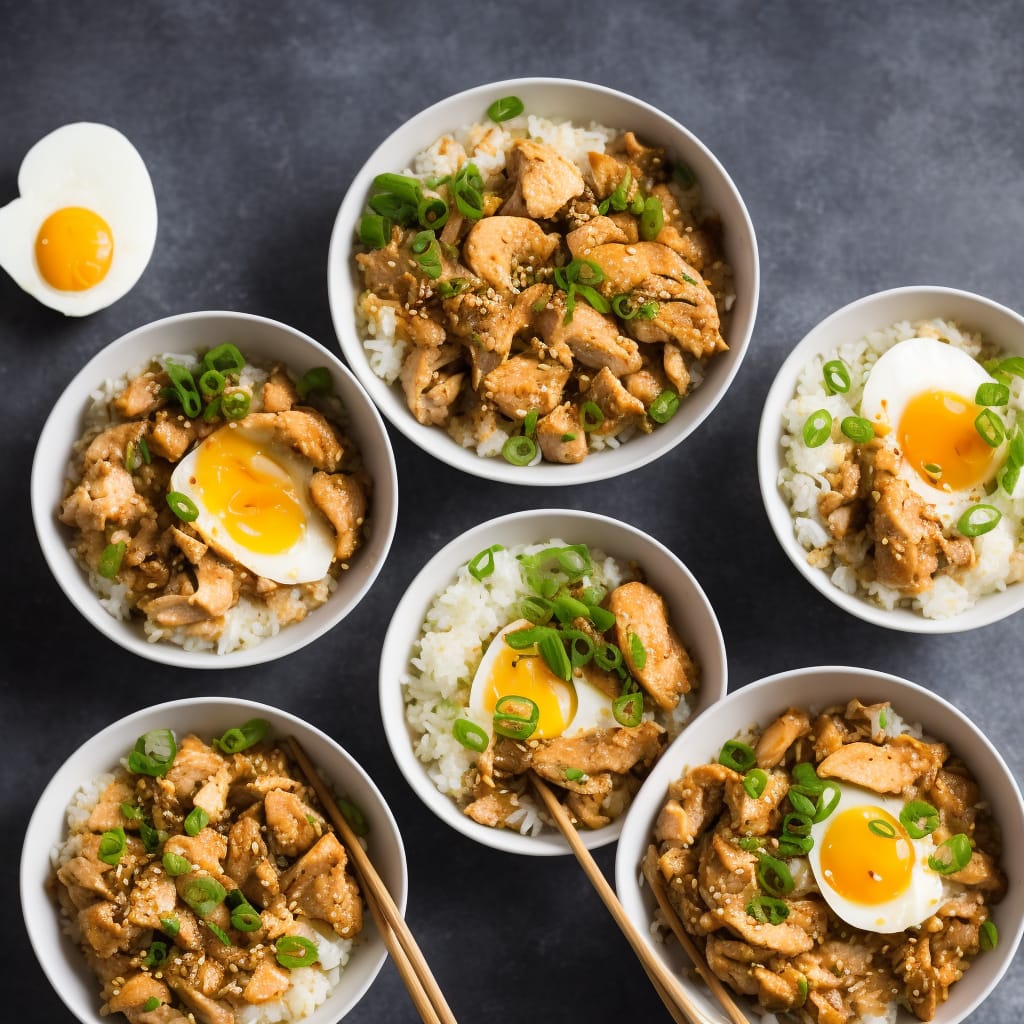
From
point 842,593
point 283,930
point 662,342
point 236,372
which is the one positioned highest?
point 662,342

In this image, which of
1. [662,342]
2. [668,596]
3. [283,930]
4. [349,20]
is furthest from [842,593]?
[349,20]

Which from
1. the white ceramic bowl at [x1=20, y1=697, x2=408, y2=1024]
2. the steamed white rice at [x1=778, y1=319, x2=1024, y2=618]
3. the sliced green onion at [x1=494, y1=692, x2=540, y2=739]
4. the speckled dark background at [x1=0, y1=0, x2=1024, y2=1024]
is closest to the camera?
the white ceramic bowl at [x1=20, y1=697, x2=408, y2=1024]

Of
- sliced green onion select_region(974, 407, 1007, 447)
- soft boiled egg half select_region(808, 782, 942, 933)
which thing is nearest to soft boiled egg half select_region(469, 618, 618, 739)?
soft boiled egg half select_region(808, 782, 942, 933)

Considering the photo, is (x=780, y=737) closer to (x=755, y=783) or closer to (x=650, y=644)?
(x=755, y=783)

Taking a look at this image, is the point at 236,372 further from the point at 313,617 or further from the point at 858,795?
the point at 858,795

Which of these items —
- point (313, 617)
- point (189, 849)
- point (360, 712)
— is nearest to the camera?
point (189, 849)

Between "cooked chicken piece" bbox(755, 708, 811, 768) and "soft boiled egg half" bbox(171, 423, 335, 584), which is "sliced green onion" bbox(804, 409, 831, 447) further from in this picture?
"soft boiled egg half" bbox(171, 423, 335, 584)

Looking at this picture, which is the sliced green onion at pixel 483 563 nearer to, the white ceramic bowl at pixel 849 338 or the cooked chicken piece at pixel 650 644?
the cooked chicken piece at pixel 650 644
